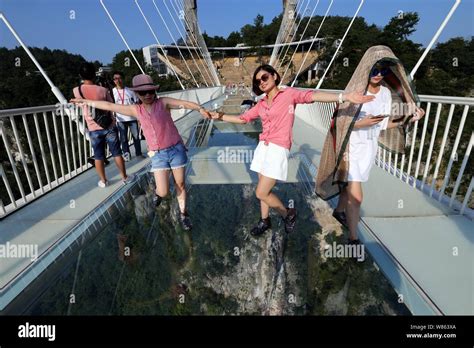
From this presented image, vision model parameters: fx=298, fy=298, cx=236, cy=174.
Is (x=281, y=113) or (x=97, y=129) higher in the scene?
(x=281, y=113)

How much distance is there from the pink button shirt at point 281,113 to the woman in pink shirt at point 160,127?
60 centimetres

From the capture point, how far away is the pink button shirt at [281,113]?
2.14 metres

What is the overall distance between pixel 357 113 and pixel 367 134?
23 cm

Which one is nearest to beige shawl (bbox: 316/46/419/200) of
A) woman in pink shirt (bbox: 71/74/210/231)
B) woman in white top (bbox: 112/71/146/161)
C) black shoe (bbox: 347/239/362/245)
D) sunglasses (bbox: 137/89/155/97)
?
black shoe (bbox: 347/239/362/245)

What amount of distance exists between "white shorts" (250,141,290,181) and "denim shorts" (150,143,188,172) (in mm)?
740

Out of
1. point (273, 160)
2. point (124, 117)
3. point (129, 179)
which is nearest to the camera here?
point (273, 160)

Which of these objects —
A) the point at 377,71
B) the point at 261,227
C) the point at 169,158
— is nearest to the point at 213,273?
the point at 261,227

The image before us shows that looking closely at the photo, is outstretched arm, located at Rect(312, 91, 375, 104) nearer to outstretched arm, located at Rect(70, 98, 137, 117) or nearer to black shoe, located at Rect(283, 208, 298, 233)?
black shoe, located at Rect(283, 208, 298, 233)

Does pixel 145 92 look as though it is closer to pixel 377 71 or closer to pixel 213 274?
pixel 213 274

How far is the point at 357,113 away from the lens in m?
1.98

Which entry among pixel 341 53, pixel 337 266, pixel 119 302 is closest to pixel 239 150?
pixel 337 266

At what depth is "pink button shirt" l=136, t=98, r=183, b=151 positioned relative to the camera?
96.0 inches
